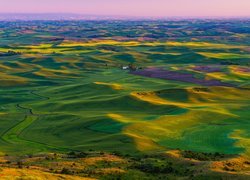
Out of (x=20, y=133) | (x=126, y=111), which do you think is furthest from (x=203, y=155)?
(x=126, y=111)

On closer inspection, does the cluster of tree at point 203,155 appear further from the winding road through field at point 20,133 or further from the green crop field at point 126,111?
the winding road through field at point 20,133

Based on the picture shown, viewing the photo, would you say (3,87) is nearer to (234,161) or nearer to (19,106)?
(19,106)

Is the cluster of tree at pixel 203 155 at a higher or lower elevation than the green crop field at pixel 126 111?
higher

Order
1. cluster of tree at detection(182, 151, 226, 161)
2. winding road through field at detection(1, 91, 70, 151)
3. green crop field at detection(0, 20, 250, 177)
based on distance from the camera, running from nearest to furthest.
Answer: cluster of tree at detection(182, 151, 226, 161) < green crop field at detection(0, 20, 250, 177) < winding road through field at detection(1, 91, 70, 151)

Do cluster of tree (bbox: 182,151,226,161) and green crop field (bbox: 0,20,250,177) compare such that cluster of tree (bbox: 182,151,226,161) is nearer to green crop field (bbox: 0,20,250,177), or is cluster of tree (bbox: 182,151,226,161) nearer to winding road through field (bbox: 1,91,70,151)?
green crop field (bbox: 0,20,250,177)

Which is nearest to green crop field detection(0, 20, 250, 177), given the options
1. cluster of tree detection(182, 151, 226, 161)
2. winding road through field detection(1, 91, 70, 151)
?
winding road through field detection(1, 91, 70, 151)

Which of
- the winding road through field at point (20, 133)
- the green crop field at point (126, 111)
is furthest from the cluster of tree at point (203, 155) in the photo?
the winding road through field at point (20, 133)

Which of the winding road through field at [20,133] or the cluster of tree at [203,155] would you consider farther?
the winding road through field at [20,133]

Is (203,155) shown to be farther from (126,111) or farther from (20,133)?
(126,111)

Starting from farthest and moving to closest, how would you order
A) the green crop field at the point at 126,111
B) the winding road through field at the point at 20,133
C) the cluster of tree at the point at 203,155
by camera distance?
the winding road through field at the point at 20,133 → the green crop field at the point at 126,111 → the cluster of tree at the point at 203,155

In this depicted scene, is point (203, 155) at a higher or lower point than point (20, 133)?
higher

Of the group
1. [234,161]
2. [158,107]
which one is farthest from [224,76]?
[234,161]

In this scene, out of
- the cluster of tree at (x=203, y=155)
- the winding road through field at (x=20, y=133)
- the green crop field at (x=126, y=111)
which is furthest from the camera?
the winding road through field at (x=20, y=133)
